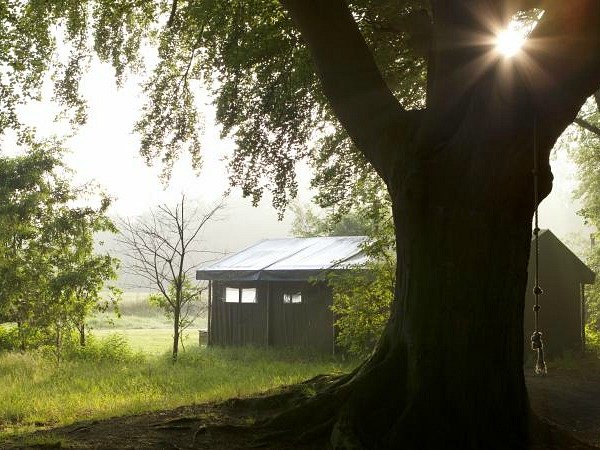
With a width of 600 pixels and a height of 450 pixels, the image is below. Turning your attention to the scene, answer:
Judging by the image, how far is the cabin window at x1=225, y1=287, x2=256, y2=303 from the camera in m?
23.0

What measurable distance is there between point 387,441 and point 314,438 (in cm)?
98

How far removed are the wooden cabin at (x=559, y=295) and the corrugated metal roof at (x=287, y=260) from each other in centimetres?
563

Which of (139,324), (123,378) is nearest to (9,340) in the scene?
(123,378)

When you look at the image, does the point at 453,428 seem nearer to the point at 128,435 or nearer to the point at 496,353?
the point at 496,353

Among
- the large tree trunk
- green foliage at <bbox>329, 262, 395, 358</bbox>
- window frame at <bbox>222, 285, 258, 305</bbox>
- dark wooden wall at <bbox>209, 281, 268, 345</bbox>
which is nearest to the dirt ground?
the large tree trunk

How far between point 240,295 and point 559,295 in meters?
11.2

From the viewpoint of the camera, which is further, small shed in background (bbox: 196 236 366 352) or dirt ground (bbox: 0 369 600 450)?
small shed in background (bbox: 196 236 366 352)

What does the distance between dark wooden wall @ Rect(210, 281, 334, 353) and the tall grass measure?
1325 mm

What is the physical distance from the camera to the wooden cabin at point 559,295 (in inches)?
739

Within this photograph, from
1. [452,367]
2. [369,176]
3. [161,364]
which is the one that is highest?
[369,176]

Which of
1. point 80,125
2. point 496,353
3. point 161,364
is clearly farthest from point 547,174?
point 161,364

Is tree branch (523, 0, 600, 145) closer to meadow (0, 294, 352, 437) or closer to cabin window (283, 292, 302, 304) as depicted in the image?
meadow (0, 294, 352, 437)

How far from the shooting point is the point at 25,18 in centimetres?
966

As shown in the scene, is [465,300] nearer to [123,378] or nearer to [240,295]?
[123,378]
